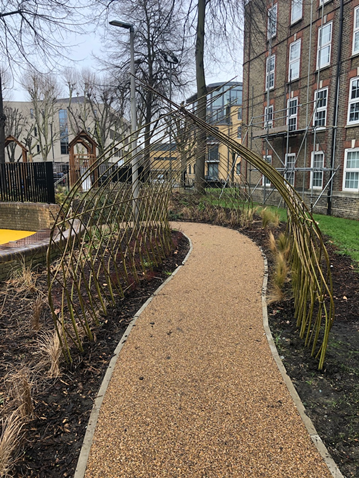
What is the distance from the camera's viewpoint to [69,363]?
357 cm

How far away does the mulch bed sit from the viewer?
2.48 m

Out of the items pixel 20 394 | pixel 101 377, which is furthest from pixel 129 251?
pixel 20 394

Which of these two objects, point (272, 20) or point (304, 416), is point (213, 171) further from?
point (304, 416)

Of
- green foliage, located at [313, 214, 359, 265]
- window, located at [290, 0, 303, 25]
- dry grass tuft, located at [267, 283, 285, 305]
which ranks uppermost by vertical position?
window, located at [290, 0, 303, 25]

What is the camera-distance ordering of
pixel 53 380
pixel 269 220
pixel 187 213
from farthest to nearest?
pixel 187 213 < pixel 269 220 < pixel 53 380

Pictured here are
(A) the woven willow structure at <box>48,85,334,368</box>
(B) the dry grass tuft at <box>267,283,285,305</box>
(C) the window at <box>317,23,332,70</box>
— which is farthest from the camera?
(C) the window at <box>317,23,332,70</box>

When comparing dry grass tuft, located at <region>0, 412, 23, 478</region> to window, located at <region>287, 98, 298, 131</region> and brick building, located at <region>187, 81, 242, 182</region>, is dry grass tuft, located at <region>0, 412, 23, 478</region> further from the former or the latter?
window, located at <region>287, 98, 298, 131</region>

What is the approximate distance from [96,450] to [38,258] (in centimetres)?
460

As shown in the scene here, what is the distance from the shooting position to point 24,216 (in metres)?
12.8

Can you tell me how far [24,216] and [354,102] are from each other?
46.7 feet

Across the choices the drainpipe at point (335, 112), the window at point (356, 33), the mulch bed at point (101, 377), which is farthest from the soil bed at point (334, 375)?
the window at point (356, 33)

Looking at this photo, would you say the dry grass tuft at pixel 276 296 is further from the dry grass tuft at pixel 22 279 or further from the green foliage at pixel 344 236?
the dry grass tuft at pixel 22 279

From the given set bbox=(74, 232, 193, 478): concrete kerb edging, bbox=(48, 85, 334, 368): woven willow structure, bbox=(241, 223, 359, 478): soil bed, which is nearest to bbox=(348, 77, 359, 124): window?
bbox=(48, 85, 334, 368): woven willow structure

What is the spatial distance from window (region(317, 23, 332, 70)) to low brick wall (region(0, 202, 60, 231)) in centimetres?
1418
